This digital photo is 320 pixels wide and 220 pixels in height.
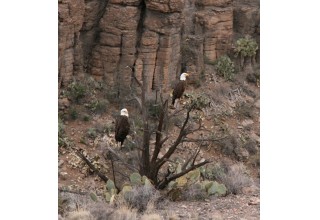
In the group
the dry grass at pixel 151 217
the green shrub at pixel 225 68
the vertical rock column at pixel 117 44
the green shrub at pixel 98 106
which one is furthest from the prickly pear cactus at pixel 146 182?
the green shrub at pixel 225 68

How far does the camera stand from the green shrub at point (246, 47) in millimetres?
15586

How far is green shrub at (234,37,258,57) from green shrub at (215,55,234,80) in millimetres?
429

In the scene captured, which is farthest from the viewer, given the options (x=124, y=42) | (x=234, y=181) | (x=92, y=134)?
(x=124, y=42)

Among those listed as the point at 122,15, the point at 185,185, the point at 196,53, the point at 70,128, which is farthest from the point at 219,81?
the point at 185,185

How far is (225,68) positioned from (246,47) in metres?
0.79

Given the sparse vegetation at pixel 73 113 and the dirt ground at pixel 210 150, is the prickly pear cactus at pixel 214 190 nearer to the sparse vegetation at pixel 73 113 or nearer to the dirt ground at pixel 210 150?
the dirt ground at pixel 210 150

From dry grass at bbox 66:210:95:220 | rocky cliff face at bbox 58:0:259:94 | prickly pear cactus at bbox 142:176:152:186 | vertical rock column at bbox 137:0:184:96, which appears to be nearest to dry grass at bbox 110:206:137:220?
dry grass at bbox 66:210:95:220

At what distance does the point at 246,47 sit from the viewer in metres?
15.6

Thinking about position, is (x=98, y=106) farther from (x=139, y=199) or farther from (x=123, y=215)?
(x=123, y=215)

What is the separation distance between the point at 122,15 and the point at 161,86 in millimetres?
1583

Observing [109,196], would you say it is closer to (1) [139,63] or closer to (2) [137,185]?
(2) [137,185]

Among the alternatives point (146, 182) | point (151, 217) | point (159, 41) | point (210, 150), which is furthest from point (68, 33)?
point (151, 217)

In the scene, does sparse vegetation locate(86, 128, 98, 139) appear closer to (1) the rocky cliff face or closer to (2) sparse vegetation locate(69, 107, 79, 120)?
(2) sparse vegetation locate(69, 107, 79, 120)

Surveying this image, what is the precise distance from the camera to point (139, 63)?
541 inches
